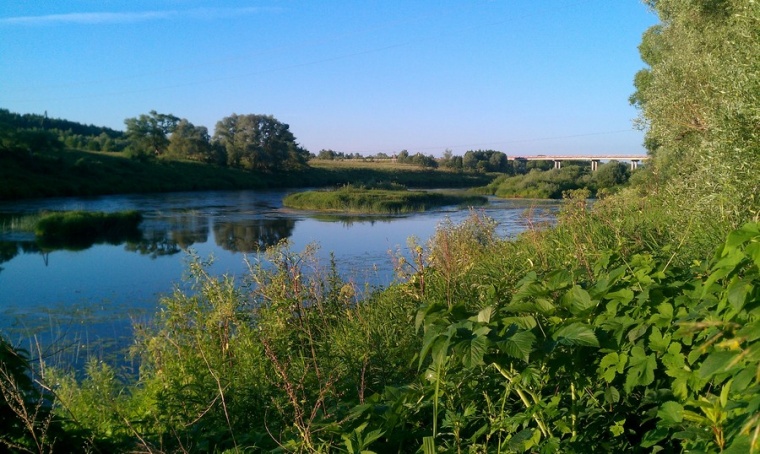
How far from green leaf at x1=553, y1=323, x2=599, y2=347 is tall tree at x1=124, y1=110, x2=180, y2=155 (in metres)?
61.4

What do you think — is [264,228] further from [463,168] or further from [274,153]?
[463,168]

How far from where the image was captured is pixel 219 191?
49.5m

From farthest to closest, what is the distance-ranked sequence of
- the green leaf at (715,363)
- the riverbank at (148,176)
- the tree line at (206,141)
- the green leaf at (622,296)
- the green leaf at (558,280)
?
the tree line at (206,141), the riverbank at (148,176), the green leaf at (558,280), the green leaf at (622,296), the green leaf at (715,363)

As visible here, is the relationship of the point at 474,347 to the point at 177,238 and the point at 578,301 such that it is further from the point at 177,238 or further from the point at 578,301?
the point at 177,238

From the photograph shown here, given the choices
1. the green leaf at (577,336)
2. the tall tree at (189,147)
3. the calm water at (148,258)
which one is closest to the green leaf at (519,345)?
the green leaf at (577,336)

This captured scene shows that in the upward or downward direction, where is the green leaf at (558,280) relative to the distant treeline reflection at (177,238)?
upward

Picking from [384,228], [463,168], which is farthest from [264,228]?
[463,168]

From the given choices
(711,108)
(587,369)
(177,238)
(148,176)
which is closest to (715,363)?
(587,369)

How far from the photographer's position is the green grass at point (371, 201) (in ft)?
98.0

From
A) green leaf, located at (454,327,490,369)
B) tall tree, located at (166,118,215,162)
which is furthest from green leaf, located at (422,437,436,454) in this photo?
tall tree, located at (166,118,215,162)

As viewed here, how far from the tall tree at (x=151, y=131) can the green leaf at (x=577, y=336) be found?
61.4 m

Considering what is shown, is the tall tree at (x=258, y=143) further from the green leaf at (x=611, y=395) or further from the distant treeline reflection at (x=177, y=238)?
the green leaf at (x=611, y=395)

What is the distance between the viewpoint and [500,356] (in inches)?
86.0

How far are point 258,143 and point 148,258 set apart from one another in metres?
50.3
